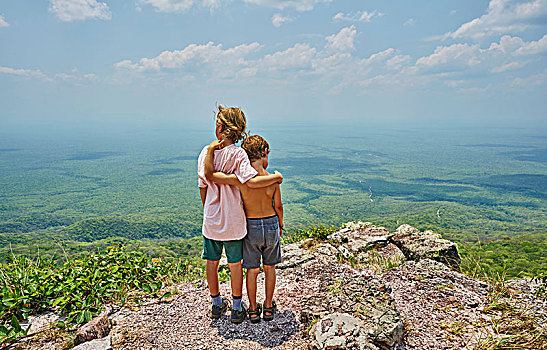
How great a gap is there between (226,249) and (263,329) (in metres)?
1.02

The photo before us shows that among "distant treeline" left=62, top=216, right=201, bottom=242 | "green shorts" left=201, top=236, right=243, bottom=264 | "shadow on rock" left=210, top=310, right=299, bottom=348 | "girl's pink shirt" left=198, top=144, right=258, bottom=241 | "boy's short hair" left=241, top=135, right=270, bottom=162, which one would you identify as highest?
"boy's short hair" left=241, top=135, right=270, bottom=162

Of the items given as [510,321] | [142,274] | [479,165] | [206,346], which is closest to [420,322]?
[510,321]

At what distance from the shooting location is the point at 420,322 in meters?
3.82

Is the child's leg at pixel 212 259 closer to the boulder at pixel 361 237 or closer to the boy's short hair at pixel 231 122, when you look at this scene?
the boy's short hair at pixel 231 122

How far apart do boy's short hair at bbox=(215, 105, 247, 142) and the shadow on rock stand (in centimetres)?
217

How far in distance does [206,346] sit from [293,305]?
1.24 metres

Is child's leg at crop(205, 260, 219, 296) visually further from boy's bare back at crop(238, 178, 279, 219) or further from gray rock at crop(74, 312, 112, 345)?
gray rock at crop(74, 312, 112, 345)

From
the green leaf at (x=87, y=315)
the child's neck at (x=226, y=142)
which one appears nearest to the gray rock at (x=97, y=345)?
the green leaf at (x=87, y=315)

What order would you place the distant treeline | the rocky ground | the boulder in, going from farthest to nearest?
the distant treeline
the boulder
the rocky ground

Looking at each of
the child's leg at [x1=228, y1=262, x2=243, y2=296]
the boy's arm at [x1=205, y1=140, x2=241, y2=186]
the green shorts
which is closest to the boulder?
the child's leg at [x1=228, y1=262, x2=243, y2=296]

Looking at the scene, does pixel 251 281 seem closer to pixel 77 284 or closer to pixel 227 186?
pixel 227 186

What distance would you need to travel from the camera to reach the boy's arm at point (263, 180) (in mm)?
3379

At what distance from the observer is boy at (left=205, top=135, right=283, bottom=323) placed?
3467mm

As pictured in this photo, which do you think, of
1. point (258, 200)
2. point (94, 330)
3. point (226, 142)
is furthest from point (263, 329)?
point (226, 142)
